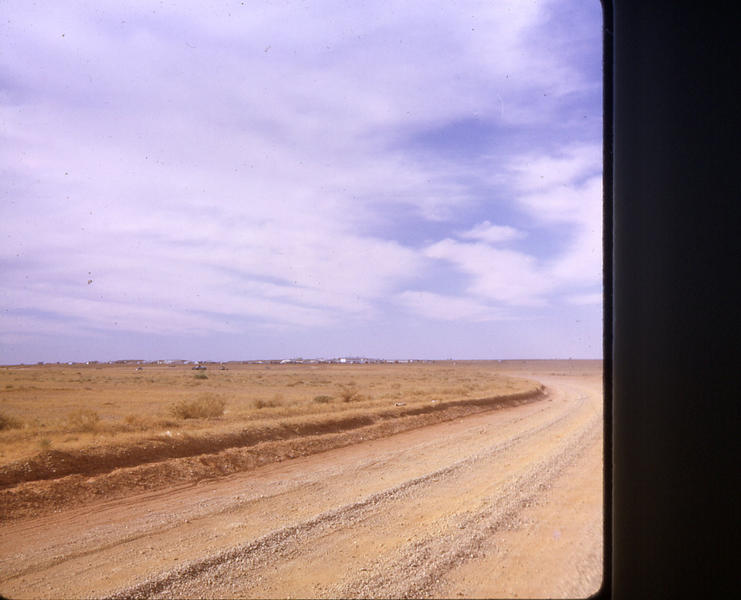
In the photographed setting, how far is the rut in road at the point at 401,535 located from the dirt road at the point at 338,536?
0.05 feet

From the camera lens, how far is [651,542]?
6.57 ft

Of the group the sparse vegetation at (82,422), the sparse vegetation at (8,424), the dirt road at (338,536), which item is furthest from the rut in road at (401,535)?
the sparse vegetation at (8,424)

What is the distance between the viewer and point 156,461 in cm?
924

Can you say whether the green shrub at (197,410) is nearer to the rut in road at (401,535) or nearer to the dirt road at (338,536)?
the dirt road at (338,536)

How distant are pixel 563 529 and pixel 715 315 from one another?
3.88 metres

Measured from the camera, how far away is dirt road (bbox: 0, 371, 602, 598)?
3.91 m

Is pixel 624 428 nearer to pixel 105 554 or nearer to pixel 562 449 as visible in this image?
pixel 105 554

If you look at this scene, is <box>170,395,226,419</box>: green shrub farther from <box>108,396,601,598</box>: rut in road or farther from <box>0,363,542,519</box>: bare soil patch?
<box>108,396,601,598</box>: rut in road

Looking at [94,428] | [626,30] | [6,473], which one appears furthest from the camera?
[94,428]

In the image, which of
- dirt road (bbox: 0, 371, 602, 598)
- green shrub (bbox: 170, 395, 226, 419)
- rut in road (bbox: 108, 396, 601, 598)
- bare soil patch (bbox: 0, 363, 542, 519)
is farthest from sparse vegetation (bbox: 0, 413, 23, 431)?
rut in road (bbox: 108, 396, 601, 598)

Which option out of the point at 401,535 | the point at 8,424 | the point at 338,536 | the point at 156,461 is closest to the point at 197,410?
the point at 8,424

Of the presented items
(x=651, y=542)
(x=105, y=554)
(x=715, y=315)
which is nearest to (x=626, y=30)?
(x=715, y=315)

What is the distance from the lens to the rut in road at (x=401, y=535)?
3.98 meters

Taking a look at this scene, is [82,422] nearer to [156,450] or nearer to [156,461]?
[156,450]
